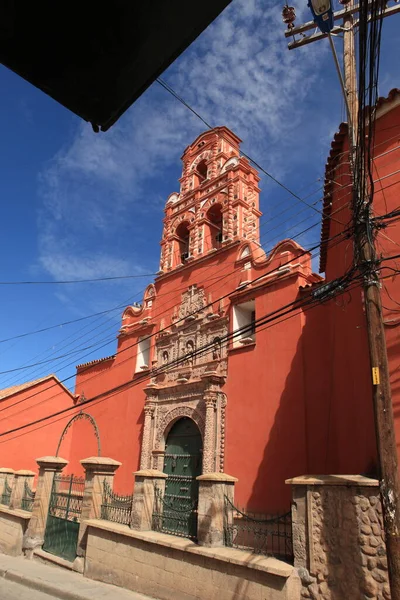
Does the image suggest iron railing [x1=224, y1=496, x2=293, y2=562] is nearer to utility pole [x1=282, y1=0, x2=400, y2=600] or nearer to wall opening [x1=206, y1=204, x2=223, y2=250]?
utility pole [x1=282, y1=0, x2=400, y2=600]

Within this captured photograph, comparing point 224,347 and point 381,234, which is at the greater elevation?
point 381,234

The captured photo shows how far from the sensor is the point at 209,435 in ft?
35.0

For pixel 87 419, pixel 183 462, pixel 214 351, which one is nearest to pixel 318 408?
pixel 214 351

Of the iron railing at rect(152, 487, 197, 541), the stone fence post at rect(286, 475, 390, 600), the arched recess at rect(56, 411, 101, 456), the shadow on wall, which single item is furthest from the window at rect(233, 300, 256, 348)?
the arched recess at rect(56, 411, 101, 456)

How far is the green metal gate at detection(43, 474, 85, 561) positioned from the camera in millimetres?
8930

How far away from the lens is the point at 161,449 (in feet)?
39.5

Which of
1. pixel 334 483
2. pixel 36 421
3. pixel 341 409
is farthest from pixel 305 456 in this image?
pixel 36 421

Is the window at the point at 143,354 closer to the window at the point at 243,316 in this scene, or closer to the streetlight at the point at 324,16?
the window at the point at 243,316

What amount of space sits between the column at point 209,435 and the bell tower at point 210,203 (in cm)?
479

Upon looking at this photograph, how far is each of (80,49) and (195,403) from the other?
432 inches

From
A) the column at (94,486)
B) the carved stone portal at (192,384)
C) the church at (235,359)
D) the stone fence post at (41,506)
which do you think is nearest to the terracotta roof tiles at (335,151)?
the church at (235,359)

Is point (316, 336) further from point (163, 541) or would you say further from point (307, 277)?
point (163, 541)

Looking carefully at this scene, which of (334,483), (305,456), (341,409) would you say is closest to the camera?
(334,483)

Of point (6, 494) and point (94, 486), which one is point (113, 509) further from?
point (6, 494)
